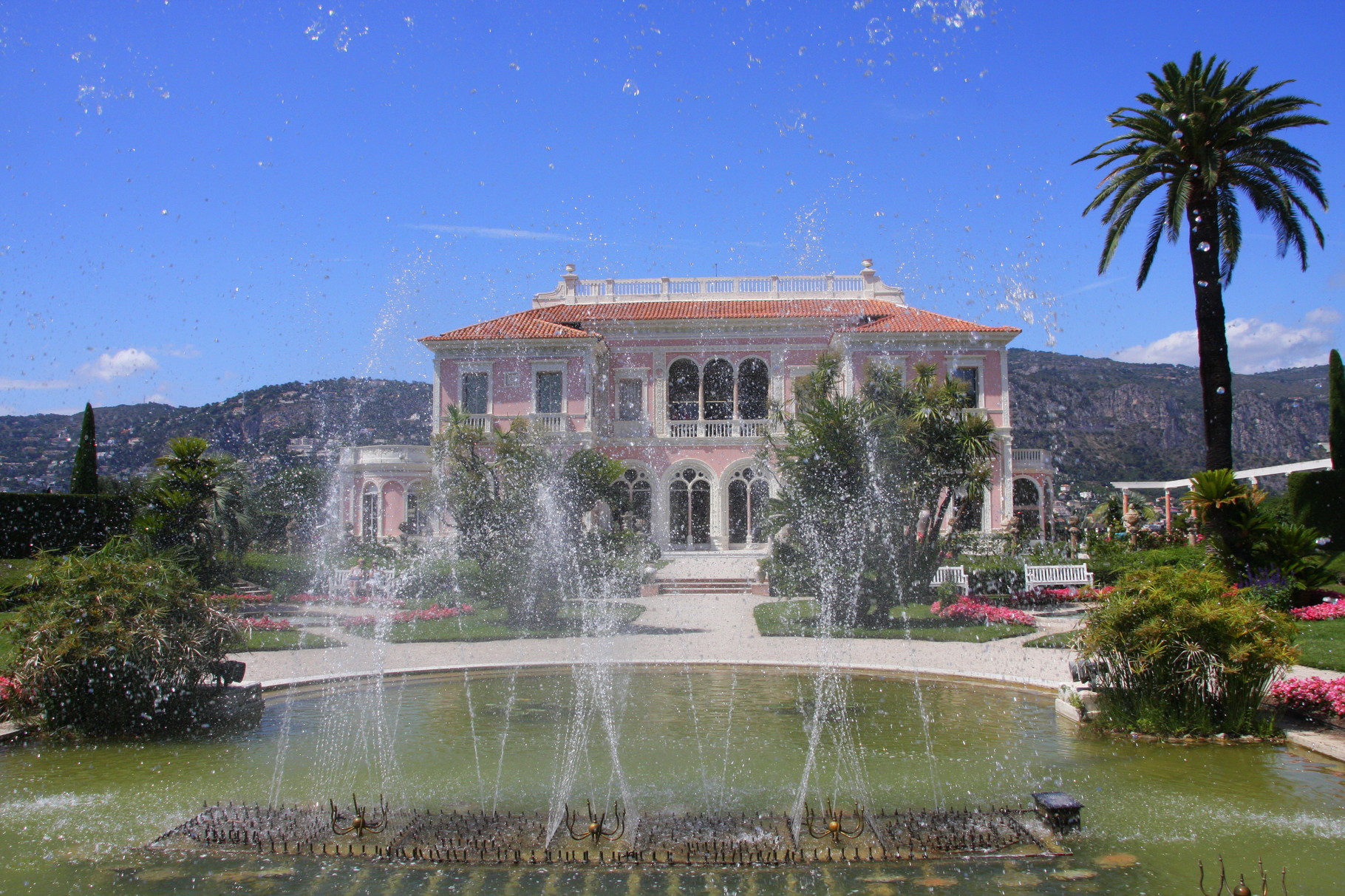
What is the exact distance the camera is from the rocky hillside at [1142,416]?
6431 cm

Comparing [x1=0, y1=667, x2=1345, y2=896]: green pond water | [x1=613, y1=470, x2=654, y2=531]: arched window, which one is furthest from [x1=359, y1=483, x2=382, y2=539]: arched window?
[x1=0, y1=667, x2=1345, y2=896]: green pond water

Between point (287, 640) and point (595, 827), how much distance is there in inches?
408

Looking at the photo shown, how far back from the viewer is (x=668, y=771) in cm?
710

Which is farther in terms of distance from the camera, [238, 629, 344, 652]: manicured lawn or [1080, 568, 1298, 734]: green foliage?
[238, 629, 344, 652]: manicured lawn

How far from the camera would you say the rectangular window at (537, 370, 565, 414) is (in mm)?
30078

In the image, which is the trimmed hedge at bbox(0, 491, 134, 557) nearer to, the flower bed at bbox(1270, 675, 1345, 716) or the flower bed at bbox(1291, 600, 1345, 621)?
the flower bed at bbox(1270, 675, 1345, 716)

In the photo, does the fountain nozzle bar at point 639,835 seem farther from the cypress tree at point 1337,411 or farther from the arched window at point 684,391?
the arched window at point 684,391

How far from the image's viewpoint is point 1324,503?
21828 millimetres

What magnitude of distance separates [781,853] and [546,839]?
58.8 inches

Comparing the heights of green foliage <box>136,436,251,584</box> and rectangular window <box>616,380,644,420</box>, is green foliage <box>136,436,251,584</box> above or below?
below

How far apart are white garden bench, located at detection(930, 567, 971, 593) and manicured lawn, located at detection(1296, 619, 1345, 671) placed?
249 inches

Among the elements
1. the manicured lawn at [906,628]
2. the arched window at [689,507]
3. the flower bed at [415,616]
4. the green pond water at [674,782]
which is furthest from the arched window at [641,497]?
the green pond water at [674,782]

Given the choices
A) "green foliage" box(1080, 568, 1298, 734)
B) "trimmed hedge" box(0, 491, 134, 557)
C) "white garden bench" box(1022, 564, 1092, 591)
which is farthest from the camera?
"trimmed hedge" box(0, 491, 134, 557)

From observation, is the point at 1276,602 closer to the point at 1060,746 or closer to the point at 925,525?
the point at 925,525
